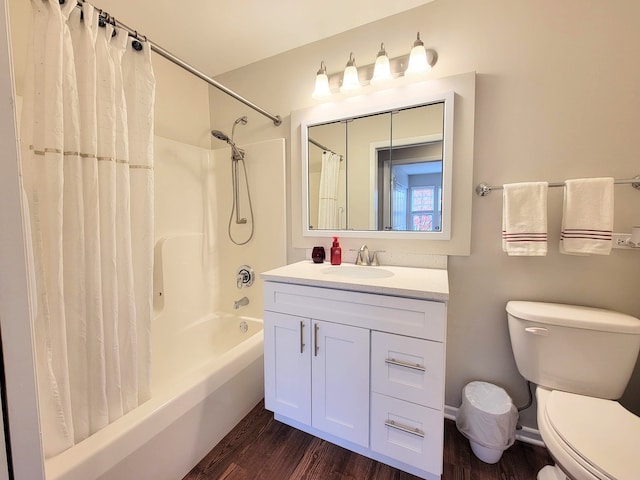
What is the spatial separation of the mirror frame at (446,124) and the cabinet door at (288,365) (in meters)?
0.70

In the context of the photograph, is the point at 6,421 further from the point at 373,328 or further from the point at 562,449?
the point at 562,449

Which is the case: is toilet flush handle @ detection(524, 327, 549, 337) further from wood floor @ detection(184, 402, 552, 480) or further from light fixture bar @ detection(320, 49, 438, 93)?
light fixture bar @ detection(320, 49, 438, 93)

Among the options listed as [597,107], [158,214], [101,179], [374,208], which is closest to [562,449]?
[374,208]

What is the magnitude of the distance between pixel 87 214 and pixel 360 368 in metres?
1.26

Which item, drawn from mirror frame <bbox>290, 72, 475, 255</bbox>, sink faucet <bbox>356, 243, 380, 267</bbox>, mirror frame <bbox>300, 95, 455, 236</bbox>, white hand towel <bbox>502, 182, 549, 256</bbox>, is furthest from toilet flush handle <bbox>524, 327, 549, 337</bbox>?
sink faucet <bbox>356, 243, 380, 267</bbox>

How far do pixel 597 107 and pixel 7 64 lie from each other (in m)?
1.93

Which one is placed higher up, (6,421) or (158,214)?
(158,214)

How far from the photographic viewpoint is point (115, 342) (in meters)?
1.03

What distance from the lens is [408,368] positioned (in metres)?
1.09

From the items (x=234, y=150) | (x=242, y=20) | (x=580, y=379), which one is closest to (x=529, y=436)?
(x=580, y=379)

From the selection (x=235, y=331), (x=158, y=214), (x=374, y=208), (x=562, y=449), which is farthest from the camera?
(x=235, y=331)

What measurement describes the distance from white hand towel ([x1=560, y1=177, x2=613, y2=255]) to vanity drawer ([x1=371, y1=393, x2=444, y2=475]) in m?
0.94

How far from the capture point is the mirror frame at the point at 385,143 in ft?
4.60

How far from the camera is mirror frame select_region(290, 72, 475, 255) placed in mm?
1369
